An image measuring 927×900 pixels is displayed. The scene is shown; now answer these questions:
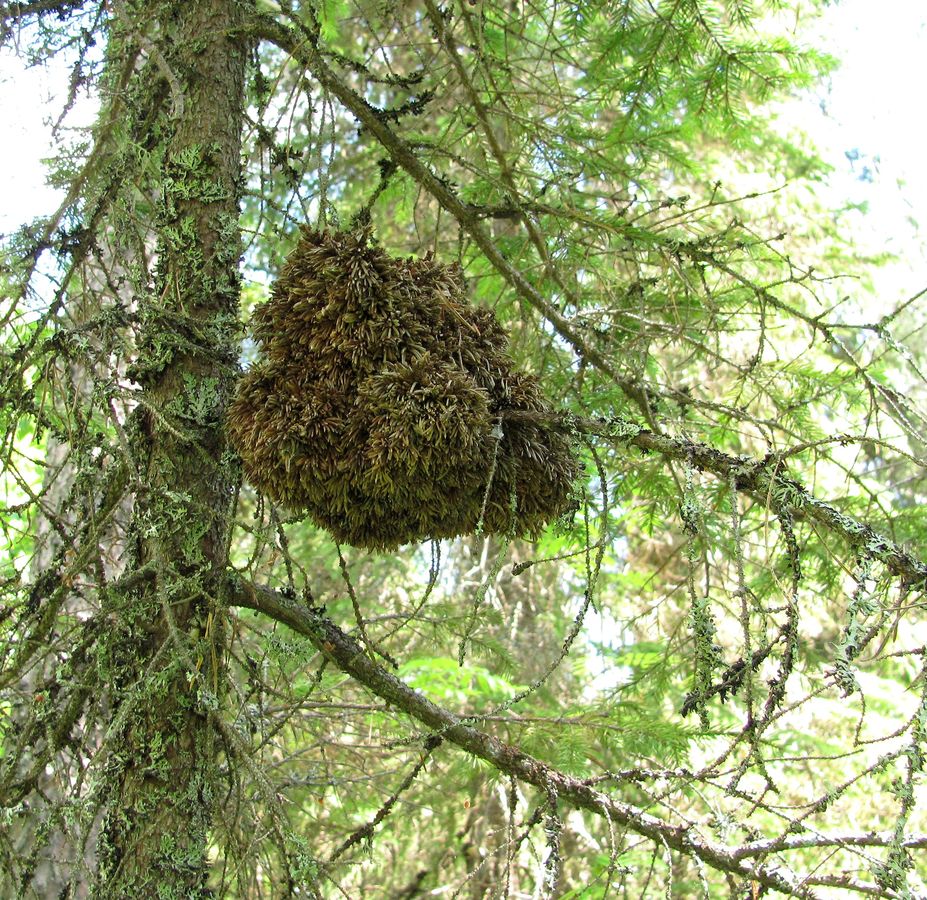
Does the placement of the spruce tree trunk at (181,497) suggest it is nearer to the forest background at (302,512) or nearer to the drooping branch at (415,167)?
the forest background at (302,512)

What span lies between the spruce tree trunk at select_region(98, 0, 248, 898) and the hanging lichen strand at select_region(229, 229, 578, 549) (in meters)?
0.32

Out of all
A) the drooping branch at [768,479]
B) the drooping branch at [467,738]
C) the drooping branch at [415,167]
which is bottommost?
the drooping branch at [467,738]

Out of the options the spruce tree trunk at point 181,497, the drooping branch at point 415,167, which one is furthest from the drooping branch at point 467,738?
the drooping branch at point 415,167

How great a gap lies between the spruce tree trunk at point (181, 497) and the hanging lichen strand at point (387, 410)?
32 cm

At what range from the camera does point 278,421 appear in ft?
6.79

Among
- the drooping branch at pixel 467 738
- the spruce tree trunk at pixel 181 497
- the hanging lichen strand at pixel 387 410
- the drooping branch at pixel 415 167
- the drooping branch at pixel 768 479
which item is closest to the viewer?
the drooping branch at pixel 768 479

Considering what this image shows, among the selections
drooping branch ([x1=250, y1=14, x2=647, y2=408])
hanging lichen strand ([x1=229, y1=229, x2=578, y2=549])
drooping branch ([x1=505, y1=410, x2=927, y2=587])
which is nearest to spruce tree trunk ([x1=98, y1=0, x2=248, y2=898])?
drooping branch ([x1=250, y1=14, x2=647, y2=408])

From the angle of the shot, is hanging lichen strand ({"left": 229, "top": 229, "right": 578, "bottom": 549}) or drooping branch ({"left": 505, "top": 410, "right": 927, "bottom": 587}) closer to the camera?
drooping branch ({"left": 505, "top": 410, "right": 927, "bottom": 587})

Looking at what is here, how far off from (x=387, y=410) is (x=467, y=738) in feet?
3.89

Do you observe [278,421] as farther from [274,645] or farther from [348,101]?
[348,101]

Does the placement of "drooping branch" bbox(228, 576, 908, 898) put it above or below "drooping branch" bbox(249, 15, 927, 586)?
below

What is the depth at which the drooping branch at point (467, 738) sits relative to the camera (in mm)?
2496

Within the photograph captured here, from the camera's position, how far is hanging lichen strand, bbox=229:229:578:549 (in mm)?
1995

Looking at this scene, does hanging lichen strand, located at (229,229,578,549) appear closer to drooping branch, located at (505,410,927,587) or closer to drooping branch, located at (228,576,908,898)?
drooping branch, located at (505,410,927,587)
